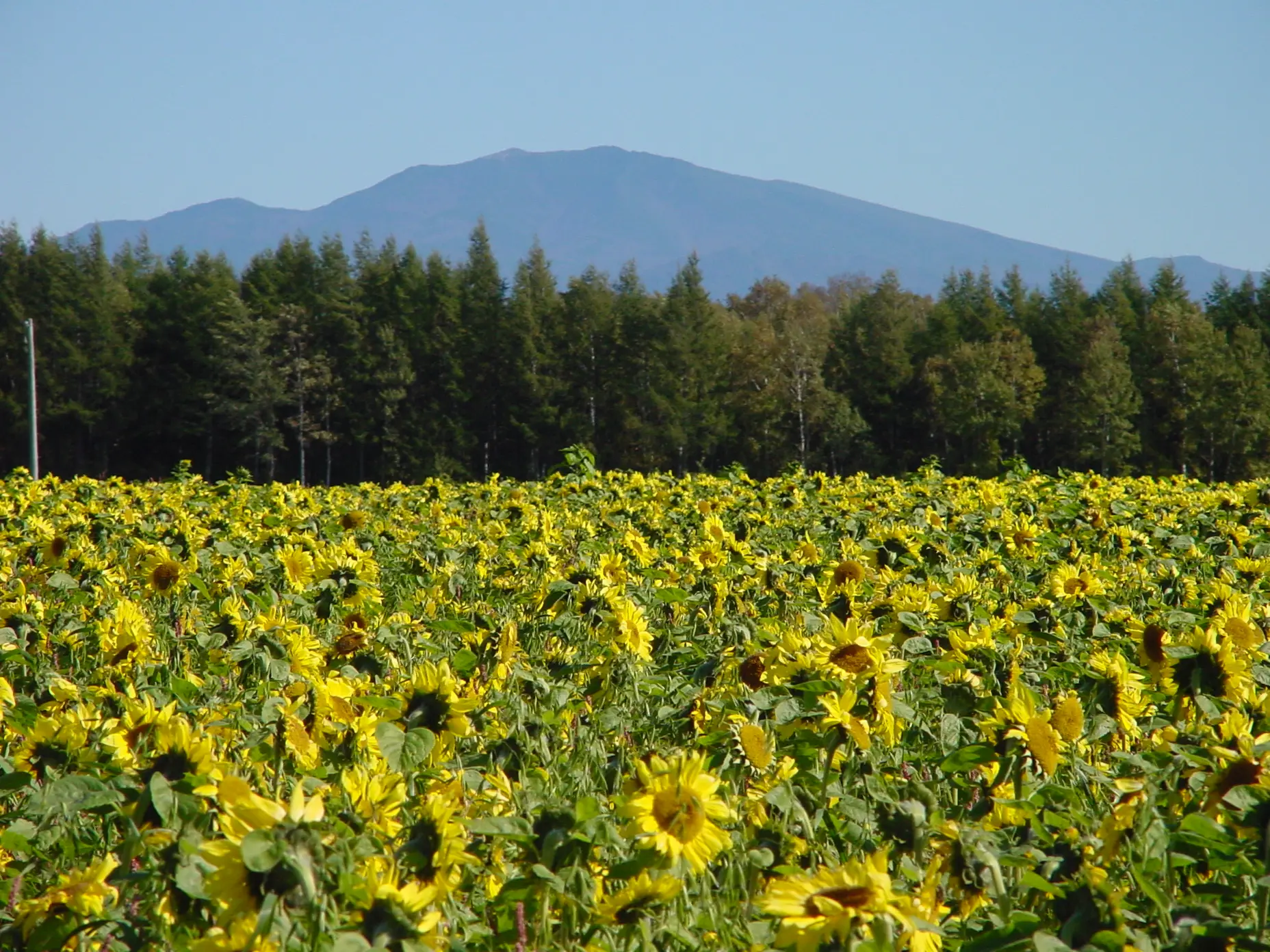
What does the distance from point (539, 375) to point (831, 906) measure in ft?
161

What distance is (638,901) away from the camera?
184cm

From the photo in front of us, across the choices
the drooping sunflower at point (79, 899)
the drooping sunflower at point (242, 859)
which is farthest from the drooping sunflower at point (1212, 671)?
the drooping sunflower at point (79, 899)

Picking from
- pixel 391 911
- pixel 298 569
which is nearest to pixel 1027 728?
pixel 391 911

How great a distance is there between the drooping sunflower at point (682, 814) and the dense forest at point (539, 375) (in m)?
46.2

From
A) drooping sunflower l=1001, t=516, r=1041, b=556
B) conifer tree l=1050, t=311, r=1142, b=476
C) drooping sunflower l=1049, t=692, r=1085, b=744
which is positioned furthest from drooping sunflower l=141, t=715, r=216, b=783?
conifer tree l=1050, t=311, r=1142, b=476

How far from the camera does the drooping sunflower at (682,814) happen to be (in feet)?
6.05

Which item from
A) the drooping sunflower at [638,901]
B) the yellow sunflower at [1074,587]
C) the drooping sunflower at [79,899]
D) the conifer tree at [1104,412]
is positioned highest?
the conifer tree at [1104,412]

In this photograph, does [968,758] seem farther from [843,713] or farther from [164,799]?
[164,799]

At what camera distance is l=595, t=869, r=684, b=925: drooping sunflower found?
1.83 meters

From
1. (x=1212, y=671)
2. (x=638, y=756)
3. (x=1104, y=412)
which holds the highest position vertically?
(x=1104, y=412)

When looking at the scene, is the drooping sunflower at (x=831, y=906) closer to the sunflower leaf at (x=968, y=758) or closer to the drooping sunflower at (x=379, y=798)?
the drooping sunflower at (x=379, y=798)

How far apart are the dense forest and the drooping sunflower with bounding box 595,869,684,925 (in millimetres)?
46236

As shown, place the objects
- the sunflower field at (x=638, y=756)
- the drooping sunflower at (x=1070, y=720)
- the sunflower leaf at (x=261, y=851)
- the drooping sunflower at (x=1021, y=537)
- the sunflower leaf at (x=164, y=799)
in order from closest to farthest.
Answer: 1. the sunflower leaf at (x=261, y=851)
2. the sunflower field at (x=638, y=756)
3. the sunflower leaf at (x=164, y=799)
4. the drooping sunflower at (x=1070, y=720)
5. the drooping sunflower at (x=1021, y=537)

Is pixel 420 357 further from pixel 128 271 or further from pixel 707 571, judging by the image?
pixel 707 571
